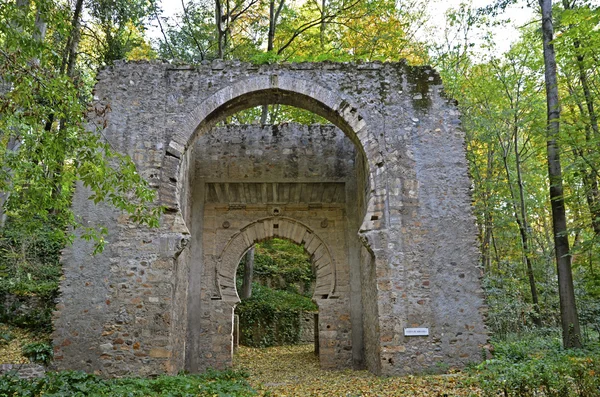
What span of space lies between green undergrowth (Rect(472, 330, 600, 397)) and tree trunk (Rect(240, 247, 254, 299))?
7.64m

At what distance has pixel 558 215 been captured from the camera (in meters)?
8.22

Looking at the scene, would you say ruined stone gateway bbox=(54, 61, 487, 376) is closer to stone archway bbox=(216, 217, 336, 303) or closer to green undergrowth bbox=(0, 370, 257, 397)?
stone archway bbox=(216, 217, 336, 303)

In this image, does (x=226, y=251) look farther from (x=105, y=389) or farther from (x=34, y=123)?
(x=34, y=123)

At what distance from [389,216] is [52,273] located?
8.15 metres

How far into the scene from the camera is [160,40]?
15906mm

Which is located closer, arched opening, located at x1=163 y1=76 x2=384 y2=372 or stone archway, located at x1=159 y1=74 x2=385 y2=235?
stone archway, located at x1=159 y1=74 x2=385 y2=235

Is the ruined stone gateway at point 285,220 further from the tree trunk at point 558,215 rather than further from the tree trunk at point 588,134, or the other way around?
the tree trunk at point 588,134

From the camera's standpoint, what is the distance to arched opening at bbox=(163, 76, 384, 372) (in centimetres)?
972

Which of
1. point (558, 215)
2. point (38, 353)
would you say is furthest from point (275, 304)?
point (558, 215)

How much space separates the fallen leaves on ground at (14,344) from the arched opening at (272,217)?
2.93 m

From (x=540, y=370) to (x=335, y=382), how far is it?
11.1ft

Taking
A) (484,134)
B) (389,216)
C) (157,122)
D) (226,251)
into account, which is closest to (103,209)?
(157,122)

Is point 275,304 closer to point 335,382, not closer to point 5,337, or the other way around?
point 335,382

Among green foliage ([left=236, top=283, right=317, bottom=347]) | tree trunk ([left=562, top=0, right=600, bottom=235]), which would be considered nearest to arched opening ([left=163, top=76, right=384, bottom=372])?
tree trunk ([left=562, top=0, right=600, bottom=235])
